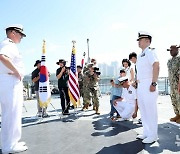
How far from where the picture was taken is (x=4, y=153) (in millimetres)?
3842

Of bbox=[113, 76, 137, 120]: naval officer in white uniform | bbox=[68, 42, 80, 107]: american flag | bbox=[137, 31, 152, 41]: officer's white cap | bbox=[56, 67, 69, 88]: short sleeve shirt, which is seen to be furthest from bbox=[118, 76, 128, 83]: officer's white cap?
bbox=[56, 67, 69, 88]: short sleeve shirt

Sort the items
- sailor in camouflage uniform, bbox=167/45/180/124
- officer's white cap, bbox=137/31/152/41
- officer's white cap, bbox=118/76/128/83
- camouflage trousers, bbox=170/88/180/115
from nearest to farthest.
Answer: officer's white cap, bbox=137/31/152/41
sailor in camouflage uniform, bbox=167/45/180/124
camouflage trousers, bbox=170/88/180/115
officer's white cap, bbox=118/76/128/83

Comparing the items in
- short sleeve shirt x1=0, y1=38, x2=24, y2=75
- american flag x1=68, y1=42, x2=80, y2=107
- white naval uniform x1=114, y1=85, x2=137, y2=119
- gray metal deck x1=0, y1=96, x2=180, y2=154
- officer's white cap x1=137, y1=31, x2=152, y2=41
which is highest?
officer's white cap x1=137, y1=31, x2=152, y2=41

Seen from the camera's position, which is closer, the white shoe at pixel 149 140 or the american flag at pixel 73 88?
the white shoe at pixel 149 140

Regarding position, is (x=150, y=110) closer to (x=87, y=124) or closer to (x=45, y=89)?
(x=87, y=124)

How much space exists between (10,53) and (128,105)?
11.5 ft

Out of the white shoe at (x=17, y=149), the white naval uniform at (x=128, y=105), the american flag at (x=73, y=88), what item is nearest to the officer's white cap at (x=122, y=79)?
the white naval uniform at (x=128, y=105)

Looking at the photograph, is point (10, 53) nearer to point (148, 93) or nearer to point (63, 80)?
point (148, 93)

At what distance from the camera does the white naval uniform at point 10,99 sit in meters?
3.79

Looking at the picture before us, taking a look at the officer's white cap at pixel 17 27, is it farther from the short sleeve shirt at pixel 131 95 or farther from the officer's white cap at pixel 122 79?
the short sleeve shirt at pixel 131 95

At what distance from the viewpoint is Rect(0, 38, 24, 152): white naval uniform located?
3789 mm

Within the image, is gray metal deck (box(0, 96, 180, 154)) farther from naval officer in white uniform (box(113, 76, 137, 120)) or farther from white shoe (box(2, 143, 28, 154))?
naval officer in white uniform (box(113, 76, 137, 120))

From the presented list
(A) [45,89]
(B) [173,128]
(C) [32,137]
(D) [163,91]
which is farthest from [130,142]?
(D) [163,91]

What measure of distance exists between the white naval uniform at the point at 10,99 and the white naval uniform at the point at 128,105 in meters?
3.08
